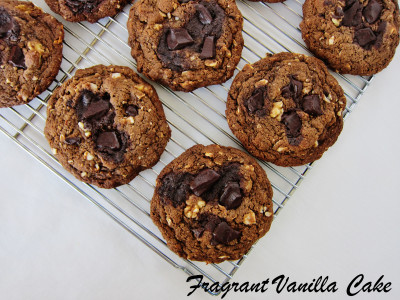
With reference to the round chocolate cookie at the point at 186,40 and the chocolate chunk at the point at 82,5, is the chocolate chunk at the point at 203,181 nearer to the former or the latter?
the round chocolate cookie at the point at 186,40

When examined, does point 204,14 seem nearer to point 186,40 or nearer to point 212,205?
point 186,40

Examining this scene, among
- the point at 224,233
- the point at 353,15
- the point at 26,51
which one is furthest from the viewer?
the point at 353,15

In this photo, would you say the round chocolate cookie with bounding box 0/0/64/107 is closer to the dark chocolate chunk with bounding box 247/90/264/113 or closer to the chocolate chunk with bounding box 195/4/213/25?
the chocolate chunk with bounding box 195/4/213/25

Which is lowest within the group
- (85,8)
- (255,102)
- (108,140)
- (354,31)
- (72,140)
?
(72,140)

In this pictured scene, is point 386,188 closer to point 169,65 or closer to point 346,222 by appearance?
point 346,222

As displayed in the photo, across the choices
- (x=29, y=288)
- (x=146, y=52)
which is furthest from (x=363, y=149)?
(x=29, y=288)

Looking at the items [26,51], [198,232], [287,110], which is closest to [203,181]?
[198,232]
